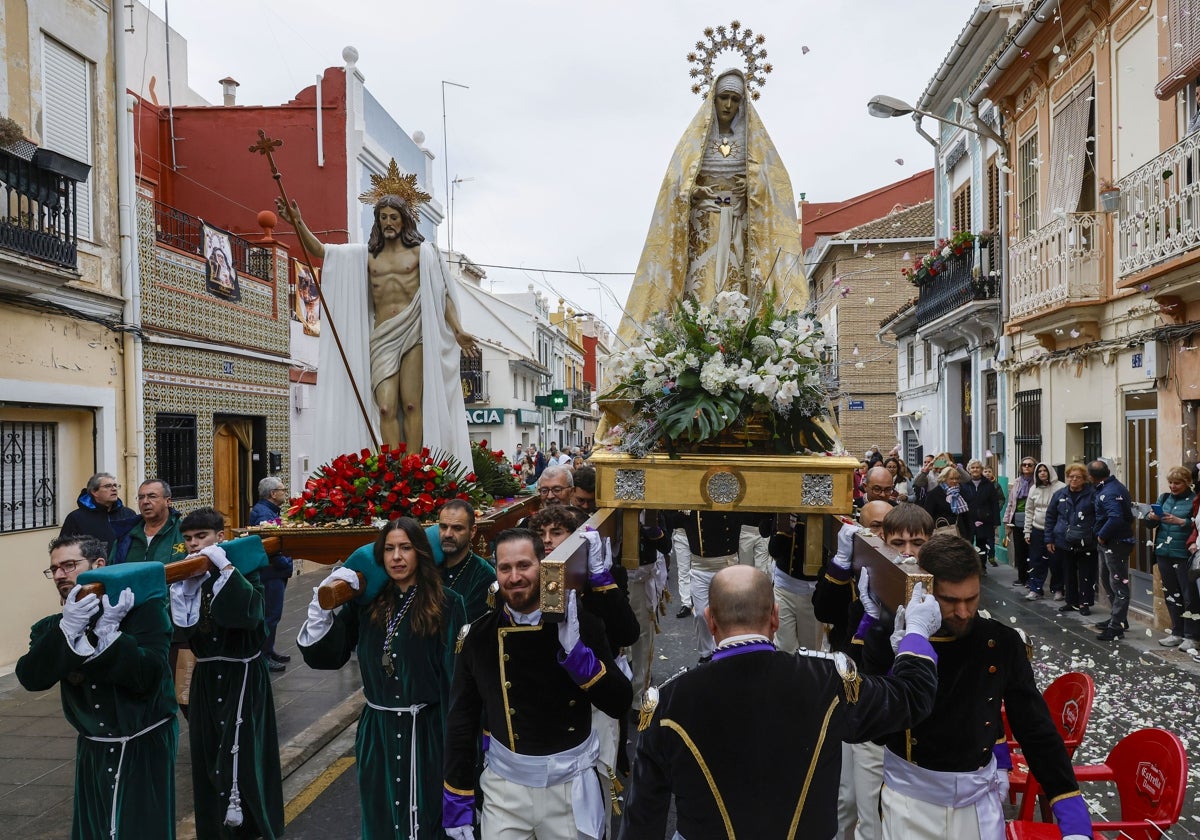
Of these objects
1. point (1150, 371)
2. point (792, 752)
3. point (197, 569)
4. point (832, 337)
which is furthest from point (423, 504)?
point (1150, 371)

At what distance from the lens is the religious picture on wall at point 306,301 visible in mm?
16047

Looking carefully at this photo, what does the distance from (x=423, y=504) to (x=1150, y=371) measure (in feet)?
31.1

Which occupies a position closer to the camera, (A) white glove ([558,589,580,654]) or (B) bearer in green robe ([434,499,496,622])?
(A) white glove ([558,589,580,654])

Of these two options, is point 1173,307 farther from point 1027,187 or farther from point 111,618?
point 111,618

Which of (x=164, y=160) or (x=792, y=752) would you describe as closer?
(x=792, y=752)

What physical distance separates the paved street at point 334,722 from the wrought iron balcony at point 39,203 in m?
3.97

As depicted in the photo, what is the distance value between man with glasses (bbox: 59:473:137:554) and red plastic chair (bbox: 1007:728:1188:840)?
6.53 meters

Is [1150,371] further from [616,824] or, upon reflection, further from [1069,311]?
[616,824]

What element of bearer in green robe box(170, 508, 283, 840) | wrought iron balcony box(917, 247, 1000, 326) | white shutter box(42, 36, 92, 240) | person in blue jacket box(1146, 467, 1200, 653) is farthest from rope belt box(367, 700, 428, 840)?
wrought iron balcony box(917, 247, 1000, 326)

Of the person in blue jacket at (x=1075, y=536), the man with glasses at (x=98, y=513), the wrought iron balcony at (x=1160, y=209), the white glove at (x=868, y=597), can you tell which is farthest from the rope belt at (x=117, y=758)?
the wrought iron balcony at (x=1160, y=209)

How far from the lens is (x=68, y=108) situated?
391 inches

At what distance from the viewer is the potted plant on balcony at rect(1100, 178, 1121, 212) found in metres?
11.4

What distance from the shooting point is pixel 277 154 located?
1889 cm

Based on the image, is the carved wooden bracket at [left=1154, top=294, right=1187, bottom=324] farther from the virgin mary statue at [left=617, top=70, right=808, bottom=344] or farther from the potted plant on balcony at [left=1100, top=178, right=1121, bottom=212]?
the virgin mary statue at [left=617, top=70, right=808, bottom=344]
